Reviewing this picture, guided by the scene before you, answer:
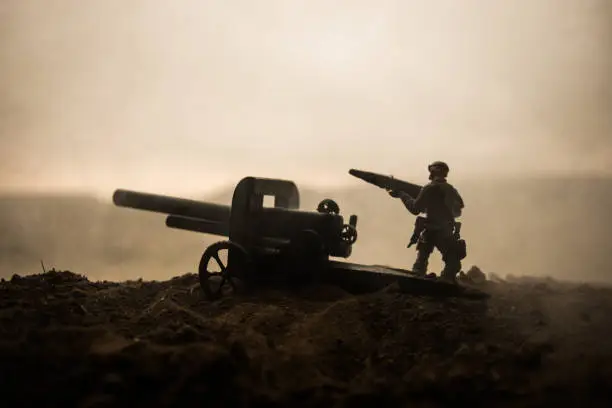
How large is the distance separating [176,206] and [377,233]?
3295mm

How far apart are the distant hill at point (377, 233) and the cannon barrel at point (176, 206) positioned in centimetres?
206

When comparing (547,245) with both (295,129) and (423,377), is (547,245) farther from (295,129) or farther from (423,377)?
(423,377)

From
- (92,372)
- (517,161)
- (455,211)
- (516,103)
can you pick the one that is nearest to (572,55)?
(516,103)

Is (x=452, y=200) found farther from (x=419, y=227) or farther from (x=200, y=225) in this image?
(x=200, y=225)

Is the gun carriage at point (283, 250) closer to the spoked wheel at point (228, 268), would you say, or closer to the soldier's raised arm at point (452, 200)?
the spoked wheel at point (228, 268)

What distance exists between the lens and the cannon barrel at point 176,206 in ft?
18.6

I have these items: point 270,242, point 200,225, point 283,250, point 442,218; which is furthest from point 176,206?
point 442,218

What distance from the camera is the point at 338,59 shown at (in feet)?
22.4

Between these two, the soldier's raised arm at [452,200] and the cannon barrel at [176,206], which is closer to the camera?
the soldier's raised arm at [452,200]

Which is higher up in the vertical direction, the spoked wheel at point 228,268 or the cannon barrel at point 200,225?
the cannon barrel at point 200,225

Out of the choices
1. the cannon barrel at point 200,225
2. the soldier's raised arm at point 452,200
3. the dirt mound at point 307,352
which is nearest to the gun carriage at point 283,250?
the cannon barrel at point 200,225

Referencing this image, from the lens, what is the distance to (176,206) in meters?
5.84

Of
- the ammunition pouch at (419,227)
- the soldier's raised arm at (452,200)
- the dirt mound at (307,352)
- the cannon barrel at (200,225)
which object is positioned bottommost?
the dirt mound at (307,352)

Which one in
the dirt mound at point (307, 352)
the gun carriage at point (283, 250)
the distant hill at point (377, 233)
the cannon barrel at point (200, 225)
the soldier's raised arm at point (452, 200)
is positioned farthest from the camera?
the distant hill at point (377, 233)
